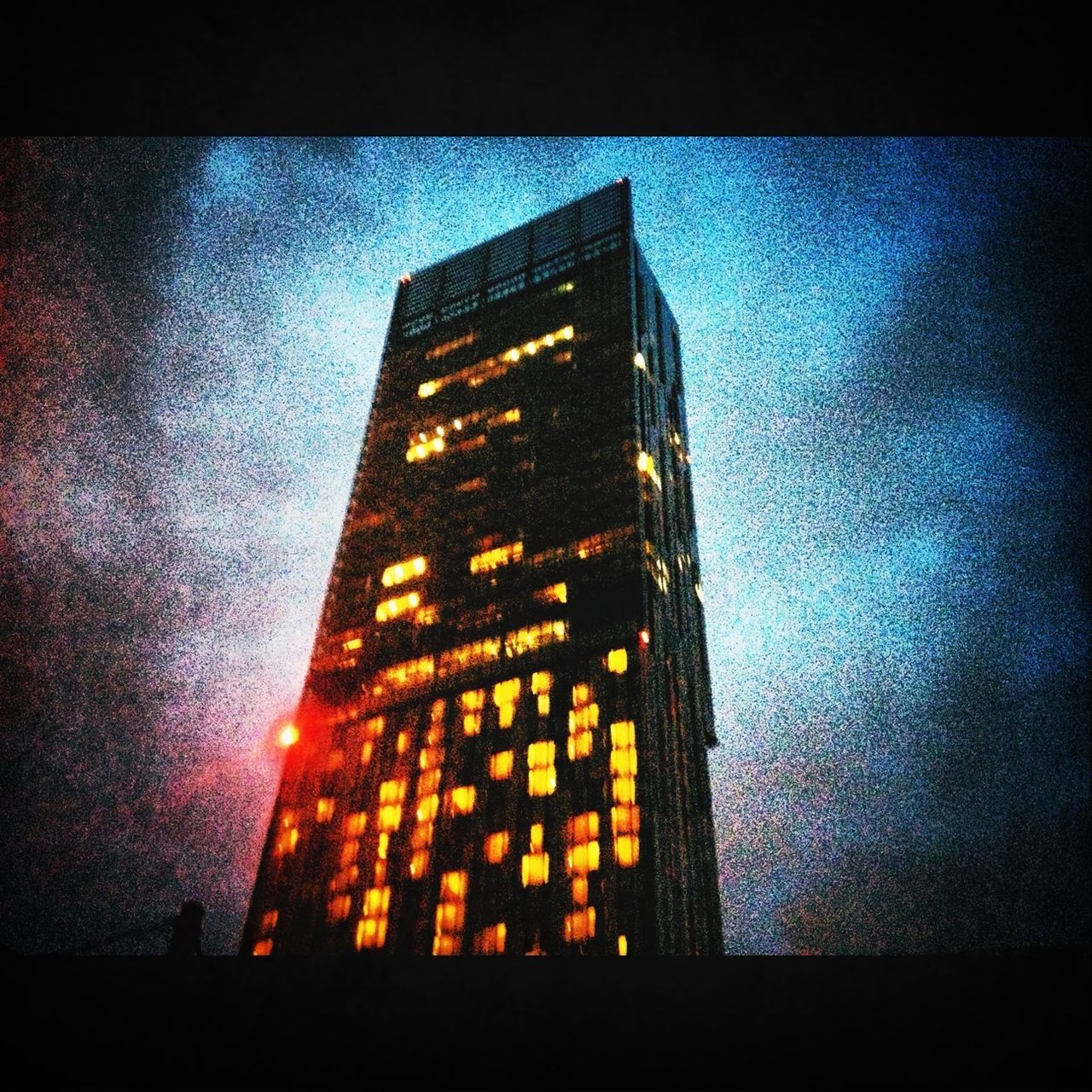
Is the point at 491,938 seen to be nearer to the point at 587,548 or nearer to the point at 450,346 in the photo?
the point at 587,548

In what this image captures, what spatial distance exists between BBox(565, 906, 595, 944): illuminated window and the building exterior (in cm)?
12

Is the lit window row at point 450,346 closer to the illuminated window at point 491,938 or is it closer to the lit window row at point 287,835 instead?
the lit window row at point 287,835

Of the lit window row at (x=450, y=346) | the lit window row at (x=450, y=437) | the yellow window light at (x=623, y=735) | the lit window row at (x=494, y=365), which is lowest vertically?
the yellow window light at (x=623, y=735)

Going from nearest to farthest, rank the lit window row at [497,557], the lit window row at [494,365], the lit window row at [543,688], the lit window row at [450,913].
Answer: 1. the lit window row at [450,913]
2. the lit window row at [543,688]
3. the lit window row at [497,557]
4. the lit window row at [494,365]

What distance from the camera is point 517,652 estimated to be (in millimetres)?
57219

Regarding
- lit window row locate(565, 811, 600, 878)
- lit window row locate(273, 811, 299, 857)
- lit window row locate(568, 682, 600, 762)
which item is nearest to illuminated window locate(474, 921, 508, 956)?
lit window row locate(565, 811, 600, 878)

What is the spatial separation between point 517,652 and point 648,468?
1963 centimetres

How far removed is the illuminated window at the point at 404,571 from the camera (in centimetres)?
6556

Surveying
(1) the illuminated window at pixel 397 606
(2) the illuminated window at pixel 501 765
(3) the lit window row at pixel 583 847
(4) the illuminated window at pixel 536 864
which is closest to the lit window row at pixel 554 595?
(1) the illuminated window at pixel 397 606

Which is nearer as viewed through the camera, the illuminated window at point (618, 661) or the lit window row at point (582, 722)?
the lit window row at point (582, 722)

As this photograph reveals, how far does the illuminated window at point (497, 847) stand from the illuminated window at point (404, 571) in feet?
81.9

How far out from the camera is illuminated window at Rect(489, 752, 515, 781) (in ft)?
167

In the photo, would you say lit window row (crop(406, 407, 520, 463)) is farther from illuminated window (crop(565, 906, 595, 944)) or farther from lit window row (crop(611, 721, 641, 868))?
illuminated window (crop(565, 906, 595, 944))
